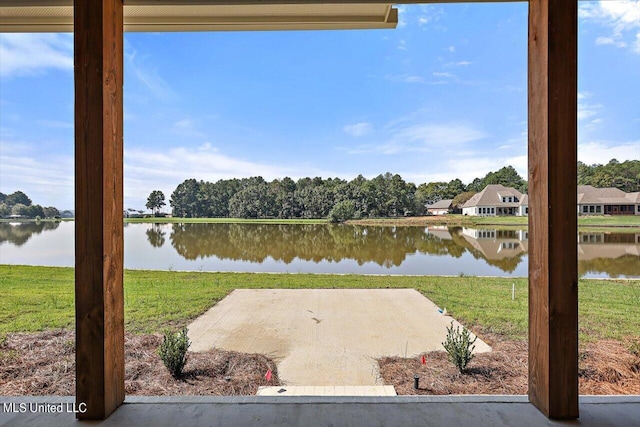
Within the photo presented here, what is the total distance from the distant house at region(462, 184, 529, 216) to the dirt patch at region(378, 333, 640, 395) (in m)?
11.3

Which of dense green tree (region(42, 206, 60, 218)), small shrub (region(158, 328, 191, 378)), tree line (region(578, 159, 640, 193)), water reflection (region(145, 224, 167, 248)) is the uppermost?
tree line (region(578, 159, 640, 193))

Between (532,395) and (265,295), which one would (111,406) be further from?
(265,295)

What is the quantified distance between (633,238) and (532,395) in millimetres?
7249

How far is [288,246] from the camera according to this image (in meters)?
15.1

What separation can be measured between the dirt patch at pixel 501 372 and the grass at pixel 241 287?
2.33 ft

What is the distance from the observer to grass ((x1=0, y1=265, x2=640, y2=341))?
A: 4367 millimetres

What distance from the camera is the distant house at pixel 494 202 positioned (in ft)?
46.7

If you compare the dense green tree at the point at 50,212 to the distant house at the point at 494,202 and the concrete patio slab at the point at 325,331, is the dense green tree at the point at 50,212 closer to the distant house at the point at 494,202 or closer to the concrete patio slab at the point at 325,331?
the concrete patio slab at the point at 325,331

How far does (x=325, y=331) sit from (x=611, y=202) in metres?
4.79

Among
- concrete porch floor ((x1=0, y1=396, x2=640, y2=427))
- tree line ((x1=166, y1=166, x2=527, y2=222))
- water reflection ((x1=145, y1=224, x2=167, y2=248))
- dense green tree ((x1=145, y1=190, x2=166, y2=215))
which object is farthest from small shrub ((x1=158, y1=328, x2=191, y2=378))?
tree line ((x1=166, y1=166, x2=527, y2=222))

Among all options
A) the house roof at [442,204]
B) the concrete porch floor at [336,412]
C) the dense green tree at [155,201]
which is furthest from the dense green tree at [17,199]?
the house roof at [442,204]

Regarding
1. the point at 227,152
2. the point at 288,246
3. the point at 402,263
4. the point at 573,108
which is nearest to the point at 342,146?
the point at 227,152

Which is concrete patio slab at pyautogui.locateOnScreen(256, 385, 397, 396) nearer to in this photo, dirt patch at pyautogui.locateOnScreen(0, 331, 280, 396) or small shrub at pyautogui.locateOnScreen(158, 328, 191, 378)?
dirt patch at pyautogui.locateOnScreen(0, 331, 280, 396)

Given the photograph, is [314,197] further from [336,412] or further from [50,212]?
[336,412]
